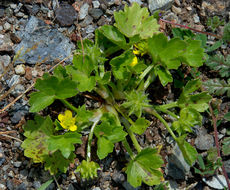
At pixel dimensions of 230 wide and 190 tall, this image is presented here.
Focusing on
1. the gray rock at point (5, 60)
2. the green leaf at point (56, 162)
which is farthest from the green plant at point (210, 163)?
the gray rock at point (5, 60)

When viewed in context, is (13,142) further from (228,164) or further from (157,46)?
(228,164)

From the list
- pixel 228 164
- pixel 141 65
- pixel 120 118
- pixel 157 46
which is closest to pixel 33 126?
pixel 120 118

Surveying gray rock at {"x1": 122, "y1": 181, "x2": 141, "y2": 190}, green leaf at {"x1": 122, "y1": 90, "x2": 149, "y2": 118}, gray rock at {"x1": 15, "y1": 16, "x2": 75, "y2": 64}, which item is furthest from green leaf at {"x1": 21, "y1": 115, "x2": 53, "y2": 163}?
gray rock at {"x1": 122, "y1": 181, "x2": 141, "y2": 190}

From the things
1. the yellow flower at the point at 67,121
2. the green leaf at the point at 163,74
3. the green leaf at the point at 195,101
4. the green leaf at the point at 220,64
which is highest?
the green leaf at the point at 163,74

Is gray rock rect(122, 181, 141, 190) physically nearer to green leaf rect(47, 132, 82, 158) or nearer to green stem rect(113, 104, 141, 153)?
green stem rect(113, 104, 141, 153)

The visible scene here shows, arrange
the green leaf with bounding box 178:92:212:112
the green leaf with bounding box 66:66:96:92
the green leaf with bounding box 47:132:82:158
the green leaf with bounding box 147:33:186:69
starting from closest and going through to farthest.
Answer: the green leaf with bounding box 47:132:82:158 < the green leaf with bounding box 66:66:96:92 < the green leaf with bounding box 147:33:186:69 < the green leaf with bounding box 178:92:212:112

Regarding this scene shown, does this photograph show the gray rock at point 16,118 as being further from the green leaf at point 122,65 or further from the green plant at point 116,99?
the green leaf at point 122,65

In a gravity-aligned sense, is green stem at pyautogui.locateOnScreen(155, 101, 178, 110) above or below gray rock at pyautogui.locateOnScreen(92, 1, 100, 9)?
below

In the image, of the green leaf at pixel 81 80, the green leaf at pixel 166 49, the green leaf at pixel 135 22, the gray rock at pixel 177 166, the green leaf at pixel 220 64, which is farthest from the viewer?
the green leaf at pixel 220 64
